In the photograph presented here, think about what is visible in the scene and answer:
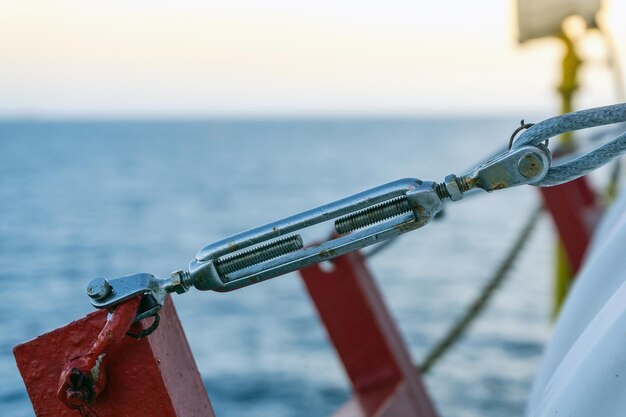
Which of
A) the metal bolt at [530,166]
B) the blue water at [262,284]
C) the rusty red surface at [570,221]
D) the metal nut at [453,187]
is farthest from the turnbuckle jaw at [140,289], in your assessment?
the blue water at [262,284]

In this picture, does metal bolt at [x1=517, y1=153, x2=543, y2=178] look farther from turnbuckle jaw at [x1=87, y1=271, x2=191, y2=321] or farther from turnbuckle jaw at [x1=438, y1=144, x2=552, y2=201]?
turnbuckle jaw at [x1=87, y1=271, x2=191, y2=321]

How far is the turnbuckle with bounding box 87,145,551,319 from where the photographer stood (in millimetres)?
1484

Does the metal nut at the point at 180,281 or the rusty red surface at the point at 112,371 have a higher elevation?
the metal nut at the point at 180,281

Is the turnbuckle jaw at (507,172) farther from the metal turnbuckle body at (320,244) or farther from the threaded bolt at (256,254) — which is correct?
the threaded bolt at (256,254)

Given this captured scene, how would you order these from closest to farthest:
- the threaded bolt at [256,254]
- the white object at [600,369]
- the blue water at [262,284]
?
the white object at [600,369] → the threaded bolt at [256,254] → the blue water at [262,284]

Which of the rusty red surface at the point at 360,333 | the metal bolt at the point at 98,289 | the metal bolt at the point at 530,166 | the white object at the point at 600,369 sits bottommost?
the white object at the point at 600,369

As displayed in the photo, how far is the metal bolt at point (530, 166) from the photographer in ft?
4.79

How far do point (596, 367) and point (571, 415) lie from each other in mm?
88

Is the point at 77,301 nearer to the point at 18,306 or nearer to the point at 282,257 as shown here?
the point at 18,306

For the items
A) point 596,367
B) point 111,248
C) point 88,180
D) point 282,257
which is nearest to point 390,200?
point 282,257

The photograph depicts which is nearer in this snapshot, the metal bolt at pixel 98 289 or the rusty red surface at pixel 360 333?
the metal bolt at pixel 98 289

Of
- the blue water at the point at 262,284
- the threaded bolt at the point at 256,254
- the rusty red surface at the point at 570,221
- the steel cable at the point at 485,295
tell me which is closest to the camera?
the threaded bolt at the point at 256,254

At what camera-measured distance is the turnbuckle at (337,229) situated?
1.48 metres

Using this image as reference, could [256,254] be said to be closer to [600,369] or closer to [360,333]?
[600,369]
